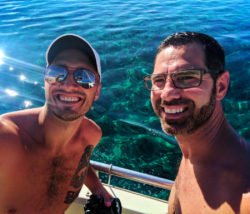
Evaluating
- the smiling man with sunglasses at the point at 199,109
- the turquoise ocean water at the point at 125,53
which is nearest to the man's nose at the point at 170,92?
the smiling man with sunglasses at the point at 199,109

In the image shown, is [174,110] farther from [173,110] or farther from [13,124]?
[13,124]

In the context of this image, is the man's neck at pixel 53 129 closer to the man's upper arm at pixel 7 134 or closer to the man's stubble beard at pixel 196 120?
the man's upper arm at pixel 7 134

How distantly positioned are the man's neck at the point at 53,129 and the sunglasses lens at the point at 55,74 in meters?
0.17

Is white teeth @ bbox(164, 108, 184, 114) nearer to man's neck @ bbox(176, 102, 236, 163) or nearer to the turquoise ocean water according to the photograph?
man's neck @ bbox(176, 102, 236, 163)

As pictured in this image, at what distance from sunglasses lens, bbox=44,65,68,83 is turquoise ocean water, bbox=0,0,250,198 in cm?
227

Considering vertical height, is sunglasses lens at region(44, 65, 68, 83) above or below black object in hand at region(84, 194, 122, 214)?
above

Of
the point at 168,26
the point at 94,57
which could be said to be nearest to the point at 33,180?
the point at 94,57

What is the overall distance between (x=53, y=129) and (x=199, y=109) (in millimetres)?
843

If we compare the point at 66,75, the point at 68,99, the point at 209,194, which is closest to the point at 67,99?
the point at 68,99

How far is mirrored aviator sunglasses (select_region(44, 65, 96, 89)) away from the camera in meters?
1.91

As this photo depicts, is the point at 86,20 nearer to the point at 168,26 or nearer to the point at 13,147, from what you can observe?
the point at 168,26

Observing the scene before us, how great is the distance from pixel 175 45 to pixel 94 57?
54 centimetres

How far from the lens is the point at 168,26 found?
998cm

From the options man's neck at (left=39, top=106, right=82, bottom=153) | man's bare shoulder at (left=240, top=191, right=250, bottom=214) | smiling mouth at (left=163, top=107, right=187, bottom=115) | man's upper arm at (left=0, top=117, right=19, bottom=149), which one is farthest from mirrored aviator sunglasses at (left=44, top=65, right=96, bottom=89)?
man's bare shoulder at (left=240, top=191, right=250, bottom=214)
